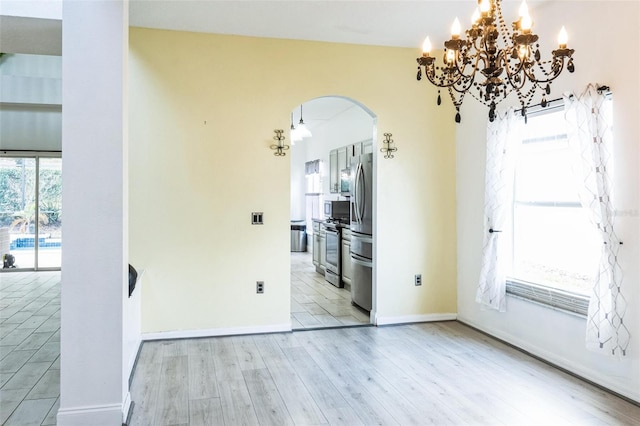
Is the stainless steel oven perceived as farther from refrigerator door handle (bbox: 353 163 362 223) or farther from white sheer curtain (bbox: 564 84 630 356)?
white sheer curtain (bbox: 564 84 630 356)

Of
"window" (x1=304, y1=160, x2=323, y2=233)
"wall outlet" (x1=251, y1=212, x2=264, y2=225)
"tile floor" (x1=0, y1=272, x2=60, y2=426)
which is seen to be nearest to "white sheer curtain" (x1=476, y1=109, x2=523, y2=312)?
"wall outlet" (x1=251, y1=212, x2=264, y2=225)

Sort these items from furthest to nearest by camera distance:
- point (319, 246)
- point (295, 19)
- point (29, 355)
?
point (319, 246) < point (295, 19) < point (29, 355)

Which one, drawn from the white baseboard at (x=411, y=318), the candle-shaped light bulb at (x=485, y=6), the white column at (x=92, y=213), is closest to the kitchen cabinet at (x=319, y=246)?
the white baseboard at (x=411, y=318)

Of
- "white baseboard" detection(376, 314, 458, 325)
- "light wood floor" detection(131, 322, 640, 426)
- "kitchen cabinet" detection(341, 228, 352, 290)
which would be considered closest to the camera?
"light wood floor" detection(131, 322, 640, 426)

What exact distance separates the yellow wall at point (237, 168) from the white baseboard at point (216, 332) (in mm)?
48

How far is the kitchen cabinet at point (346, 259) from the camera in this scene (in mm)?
6617

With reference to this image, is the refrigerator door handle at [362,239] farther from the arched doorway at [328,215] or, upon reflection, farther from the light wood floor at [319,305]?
the light wood floor at [319,305]

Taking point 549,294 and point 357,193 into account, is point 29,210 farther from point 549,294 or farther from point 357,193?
point 549,294

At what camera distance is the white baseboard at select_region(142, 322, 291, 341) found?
4.30 meters

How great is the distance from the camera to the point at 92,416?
8.49 feet

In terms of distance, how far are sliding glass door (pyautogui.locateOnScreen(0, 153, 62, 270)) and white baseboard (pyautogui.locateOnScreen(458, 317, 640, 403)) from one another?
8.01m

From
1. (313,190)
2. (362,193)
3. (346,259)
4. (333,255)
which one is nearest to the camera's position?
(362,193)

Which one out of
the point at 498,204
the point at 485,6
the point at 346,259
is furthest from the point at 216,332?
the point at 485,6

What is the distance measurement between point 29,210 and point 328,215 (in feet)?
18.5
